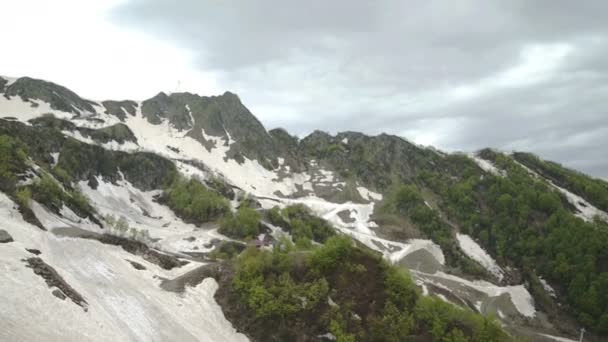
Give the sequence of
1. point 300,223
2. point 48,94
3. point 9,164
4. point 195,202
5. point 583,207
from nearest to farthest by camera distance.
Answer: point 9,164 → point 300,223 → point 195,202 → point 583,207 → point 48,94

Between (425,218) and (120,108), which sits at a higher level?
(120,108)

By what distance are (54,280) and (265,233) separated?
71.4 m

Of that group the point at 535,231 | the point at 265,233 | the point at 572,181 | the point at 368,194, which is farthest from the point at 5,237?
the point at 572,181

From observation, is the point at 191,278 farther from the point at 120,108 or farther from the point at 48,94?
the point at 120,108

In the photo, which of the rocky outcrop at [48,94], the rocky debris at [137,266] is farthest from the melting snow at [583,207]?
the rocky outcrop at [48,94]

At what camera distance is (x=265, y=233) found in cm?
10112

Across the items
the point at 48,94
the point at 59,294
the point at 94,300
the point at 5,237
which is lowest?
the point at 94,300

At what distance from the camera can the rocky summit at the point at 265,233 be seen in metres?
37.0

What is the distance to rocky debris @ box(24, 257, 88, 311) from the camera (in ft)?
97.1

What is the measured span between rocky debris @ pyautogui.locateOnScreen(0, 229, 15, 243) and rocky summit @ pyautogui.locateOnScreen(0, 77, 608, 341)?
0.17m

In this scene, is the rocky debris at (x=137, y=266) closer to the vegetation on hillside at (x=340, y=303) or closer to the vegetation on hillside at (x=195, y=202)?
the vegetation on hillside at (x=340, y=303)

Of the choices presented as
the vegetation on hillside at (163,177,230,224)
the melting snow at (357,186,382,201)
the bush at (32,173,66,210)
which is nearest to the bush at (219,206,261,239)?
the vegetation on hillside at (163,177,230,224)

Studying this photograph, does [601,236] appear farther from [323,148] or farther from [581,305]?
[323,148]

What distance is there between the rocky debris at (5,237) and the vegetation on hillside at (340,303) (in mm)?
21270
